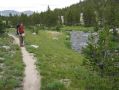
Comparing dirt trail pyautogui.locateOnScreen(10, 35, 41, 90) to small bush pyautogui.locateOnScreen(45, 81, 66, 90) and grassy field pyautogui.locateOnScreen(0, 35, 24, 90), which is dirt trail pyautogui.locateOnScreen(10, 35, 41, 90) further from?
small bush pyautogui.locateOnScreen(45, 81, 66, 90)

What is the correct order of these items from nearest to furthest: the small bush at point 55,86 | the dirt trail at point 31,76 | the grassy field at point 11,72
Answer: the small bush at point 55,86
the dirt trail at point 31,76
the grassy field at point 11,72

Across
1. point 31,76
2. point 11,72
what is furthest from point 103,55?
point 11,72

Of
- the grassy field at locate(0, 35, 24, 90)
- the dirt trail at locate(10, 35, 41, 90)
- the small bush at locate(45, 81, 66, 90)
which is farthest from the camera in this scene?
the grassy field at locate(0, 35, 24, 90)

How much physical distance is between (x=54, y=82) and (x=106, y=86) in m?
3.03

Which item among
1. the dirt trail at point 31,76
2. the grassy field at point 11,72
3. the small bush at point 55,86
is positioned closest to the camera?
the small bush at point 55,86

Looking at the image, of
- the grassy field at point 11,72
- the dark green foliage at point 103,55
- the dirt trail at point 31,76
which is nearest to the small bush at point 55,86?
the dirt trail at point 31,76

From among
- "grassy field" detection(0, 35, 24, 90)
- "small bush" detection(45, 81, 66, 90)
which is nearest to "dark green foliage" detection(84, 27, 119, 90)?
"small bush" detection(45, 81, 66, 90)

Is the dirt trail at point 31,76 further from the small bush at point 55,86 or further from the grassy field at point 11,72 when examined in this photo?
the small bush at point 55,86

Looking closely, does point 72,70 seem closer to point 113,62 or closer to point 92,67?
point 92,67

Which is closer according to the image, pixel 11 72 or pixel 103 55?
pixel 103 55

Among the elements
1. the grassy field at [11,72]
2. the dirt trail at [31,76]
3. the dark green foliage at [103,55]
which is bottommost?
the dirt trail at [31,76]

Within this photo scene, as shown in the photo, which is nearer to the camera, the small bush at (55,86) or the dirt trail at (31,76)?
the small bush at (55,86)

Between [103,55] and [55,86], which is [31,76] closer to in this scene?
[55,86]

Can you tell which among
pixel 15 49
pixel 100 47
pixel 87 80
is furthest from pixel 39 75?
pixel 15 49
